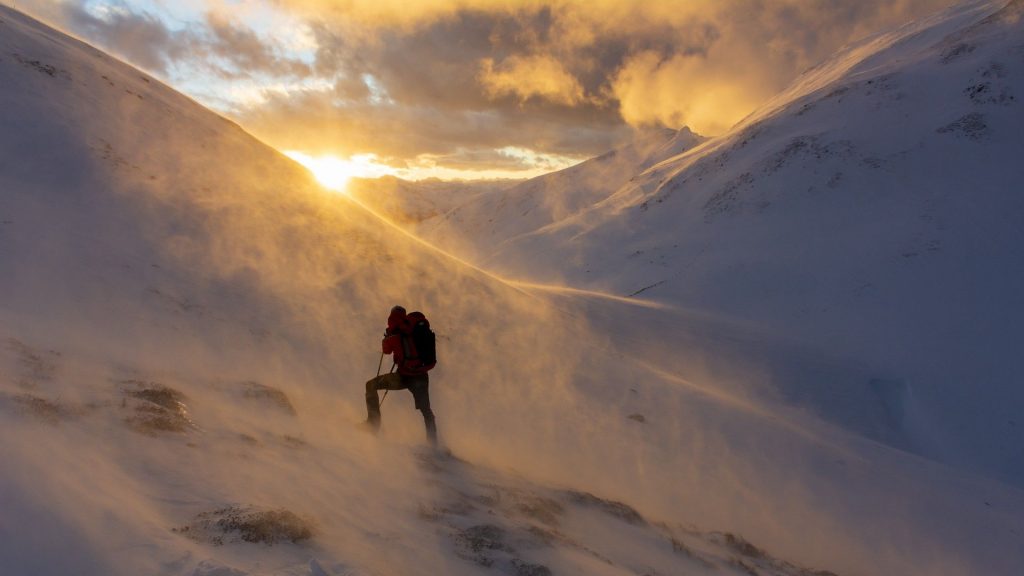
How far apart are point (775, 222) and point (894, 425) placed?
25854 mm

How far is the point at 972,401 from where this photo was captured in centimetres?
2439

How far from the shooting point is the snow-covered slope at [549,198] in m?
140

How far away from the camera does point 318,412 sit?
914cm

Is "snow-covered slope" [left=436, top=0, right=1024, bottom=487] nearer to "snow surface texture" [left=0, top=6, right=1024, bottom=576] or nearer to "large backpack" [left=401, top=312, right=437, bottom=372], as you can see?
"snow surface texture" [left=0, top=6, right=1024, bottom=576]

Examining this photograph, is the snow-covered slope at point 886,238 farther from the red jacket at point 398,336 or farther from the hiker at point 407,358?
the red jacket at point 398,336

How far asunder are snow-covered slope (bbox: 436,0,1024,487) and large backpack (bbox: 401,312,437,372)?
1883 centimetres

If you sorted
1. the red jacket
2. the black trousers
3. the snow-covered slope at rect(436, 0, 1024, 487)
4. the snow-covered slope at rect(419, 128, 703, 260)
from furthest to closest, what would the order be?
1. the snow-covered slope at rect(419, 128, 703, 260)
2. the snow-covered slope at rect(436, 0, 1024, 487)
3. the black trousers
4. the red jacket

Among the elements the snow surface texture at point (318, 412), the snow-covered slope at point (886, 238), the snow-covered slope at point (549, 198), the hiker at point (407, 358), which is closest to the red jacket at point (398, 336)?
the hiker at point (407, 358)

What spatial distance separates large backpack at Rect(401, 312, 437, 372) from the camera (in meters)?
8.74

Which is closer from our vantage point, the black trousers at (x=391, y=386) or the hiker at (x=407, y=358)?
the hiker at (x=407, y=358)

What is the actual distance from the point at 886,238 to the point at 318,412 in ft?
128

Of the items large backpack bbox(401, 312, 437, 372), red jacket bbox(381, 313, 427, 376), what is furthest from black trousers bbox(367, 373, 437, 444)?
red jacket bbox(381, 313, 427, 376)

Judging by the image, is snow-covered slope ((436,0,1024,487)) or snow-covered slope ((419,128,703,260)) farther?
snow-covered slope ((419,128,703,260))

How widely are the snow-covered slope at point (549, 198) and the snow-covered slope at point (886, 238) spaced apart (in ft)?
231
